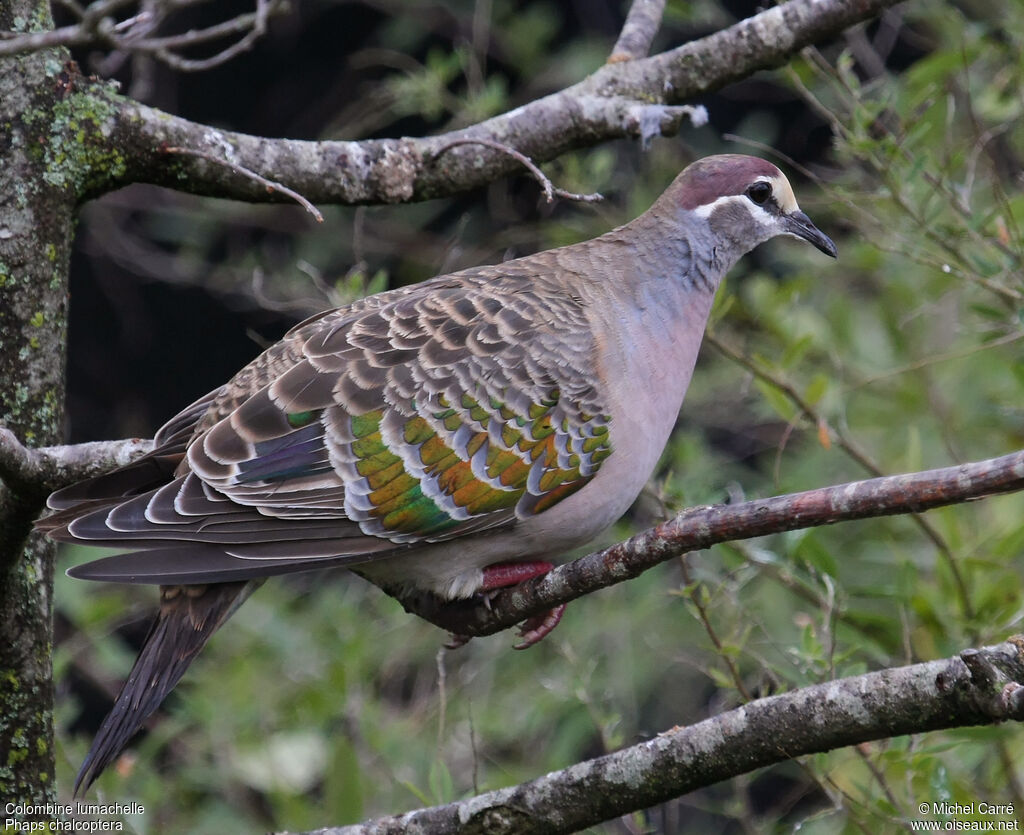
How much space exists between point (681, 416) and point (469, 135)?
309 centimetres

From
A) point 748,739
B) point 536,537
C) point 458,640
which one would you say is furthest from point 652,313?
point 748,739

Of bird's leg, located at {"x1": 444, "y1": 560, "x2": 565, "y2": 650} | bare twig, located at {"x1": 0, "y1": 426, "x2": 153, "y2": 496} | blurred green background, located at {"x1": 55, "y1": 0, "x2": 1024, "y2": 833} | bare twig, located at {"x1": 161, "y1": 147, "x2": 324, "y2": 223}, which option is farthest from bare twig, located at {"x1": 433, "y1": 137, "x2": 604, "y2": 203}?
bare twig, located at {"x1": 0, "y1": 426, "x2": 153, "y2": 496}

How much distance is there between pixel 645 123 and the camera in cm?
304

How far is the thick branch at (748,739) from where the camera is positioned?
195cm

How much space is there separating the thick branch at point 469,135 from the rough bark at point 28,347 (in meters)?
0.12

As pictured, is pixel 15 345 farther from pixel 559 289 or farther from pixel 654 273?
pixel 654 273

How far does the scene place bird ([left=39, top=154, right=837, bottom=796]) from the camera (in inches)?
110

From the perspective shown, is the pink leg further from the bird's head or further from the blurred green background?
the bird's head

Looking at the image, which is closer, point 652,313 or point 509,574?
point 509,574

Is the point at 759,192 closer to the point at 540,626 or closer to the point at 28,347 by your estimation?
the point at 540,626

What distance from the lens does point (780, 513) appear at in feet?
6.34

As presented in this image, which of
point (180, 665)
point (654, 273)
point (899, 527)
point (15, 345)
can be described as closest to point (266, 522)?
point (180, 665)

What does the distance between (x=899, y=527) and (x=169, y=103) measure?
12.2 ft

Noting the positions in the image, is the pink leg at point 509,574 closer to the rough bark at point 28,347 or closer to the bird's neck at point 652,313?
the bird's neck at point 652,313
